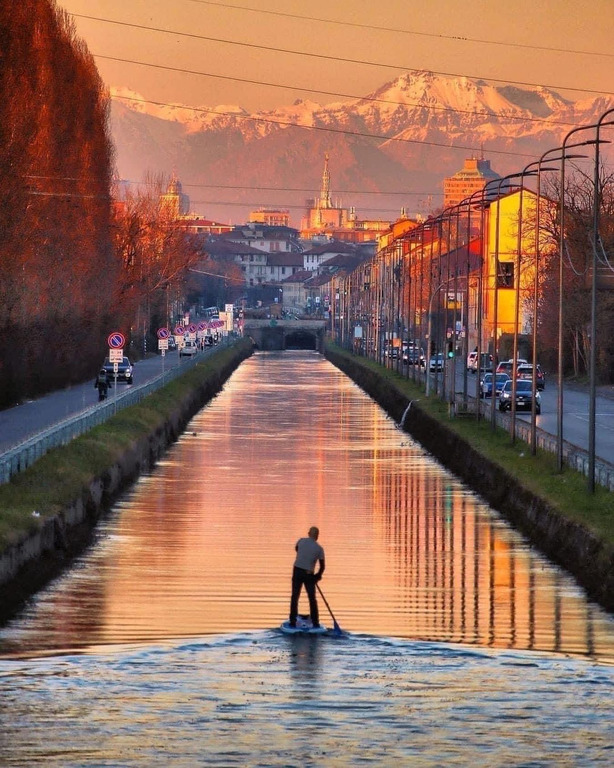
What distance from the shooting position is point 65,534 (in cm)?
3934

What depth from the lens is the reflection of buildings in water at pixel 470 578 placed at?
30375 mm

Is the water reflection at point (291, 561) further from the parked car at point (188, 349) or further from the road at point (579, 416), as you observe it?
the parked car at point (188, 349)

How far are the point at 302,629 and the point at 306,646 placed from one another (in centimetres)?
119

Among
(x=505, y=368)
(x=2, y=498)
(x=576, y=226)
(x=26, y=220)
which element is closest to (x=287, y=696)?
(x=2, y=498)

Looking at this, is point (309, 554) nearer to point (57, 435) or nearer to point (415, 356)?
point (57, 435)

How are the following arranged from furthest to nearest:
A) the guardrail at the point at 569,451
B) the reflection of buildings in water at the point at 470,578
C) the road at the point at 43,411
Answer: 1. the road at the point at 43,411
2. the guardrail at the point at 569,451
3. the reflection of buildings in water at the point at 470,578

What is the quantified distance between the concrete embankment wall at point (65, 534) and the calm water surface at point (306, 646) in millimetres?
482

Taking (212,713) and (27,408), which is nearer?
(212,713)

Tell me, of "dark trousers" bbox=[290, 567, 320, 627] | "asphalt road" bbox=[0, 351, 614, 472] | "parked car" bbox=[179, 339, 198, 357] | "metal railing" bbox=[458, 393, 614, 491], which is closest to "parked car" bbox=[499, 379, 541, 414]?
"asphalt road" bbox=[0, 351, 614, 472]

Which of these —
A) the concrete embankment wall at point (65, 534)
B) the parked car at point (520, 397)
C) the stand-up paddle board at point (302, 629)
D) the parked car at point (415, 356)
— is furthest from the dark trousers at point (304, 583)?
the parked car at point (415, 356)

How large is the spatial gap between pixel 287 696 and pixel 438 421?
164 feet

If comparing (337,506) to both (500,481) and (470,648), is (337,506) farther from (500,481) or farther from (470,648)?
(470,648)

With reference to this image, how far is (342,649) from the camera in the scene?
27.2 metres

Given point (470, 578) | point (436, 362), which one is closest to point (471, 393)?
point (436, 362)
